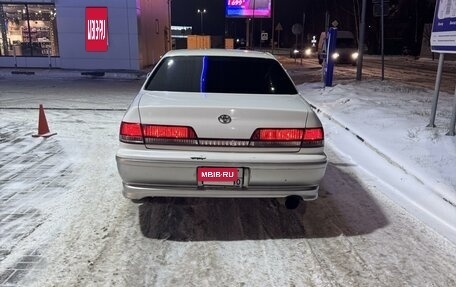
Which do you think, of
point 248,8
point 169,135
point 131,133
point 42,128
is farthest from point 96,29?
point 248,8

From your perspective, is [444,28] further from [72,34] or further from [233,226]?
[72,34]

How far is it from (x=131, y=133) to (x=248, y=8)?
5448 cm

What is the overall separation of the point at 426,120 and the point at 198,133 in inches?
239

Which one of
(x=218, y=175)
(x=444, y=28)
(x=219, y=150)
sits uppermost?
(x=444, y=28)

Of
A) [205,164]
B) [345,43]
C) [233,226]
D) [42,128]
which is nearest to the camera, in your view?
[205,164]

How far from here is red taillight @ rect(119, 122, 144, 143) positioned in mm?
3650

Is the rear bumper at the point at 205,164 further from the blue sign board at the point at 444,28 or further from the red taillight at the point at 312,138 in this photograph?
the blue sign board at the point at 444,28

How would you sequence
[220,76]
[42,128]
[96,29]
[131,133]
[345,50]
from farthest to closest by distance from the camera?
[345,50], [96,29], [42,128], [220,76], [131,133]

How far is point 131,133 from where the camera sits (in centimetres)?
367

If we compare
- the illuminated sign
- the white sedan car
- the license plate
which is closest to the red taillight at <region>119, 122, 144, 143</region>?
the white sedan car

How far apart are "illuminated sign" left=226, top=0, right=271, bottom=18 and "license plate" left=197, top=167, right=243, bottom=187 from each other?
53.7 metres

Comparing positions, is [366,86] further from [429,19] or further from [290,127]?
[429,19]

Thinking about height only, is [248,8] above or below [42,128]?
above

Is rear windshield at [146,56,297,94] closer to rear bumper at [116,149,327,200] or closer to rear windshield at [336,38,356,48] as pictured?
rear bumper at [116,149,327,200]
